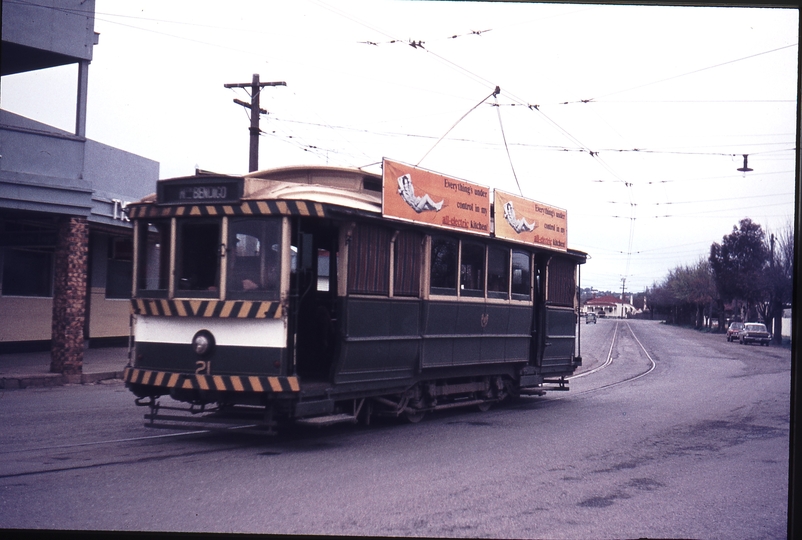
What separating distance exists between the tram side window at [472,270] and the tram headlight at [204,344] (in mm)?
4329

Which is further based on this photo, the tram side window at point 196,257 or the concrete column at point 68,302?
the concrete column at point 68,302

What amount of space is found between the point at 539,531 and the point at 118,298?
1968 cm

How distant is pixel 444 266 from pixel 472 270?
88 centimetres

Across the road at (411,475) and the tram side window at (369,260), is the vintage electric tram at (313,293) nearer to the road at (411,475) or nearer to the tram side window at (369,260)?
the tram side window at (369,260)

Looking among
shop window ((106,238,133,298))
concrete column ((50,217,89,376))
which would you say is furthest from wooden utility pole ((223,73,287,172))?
shop window ((106,238,133,298))

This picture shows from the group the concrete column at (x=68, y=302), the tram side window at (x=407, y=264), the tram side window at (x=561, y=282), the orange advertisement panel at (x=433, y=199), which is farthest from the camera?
the concrete column at (x=68, y=302)

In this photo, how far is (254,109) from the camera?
19859 mm

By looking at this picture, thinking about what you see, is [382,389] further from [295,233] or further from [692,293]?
[692,293]

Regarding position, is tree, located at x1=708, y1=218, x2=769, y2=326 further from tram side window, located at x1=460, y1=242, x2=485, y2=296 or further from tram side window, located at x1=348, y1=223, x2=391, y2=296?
tram side window, located at x1=348, y1=223, x2=391, y2=296

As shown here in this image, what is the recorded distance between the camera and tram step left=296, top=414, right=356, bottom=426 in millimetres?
9336

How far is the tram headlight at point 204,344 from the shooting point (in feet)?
28.8

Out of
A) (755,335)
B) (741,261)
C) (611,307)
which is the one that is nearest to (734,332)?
(755,335)

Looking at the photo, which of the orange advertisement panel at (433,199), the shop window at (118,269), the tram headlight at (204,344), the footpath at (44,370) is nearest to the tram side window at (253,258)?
the tram headlight at (204,344)

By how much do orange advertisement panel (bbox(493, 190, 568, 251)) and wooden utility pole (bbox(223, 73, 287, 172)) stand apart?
320 inches
